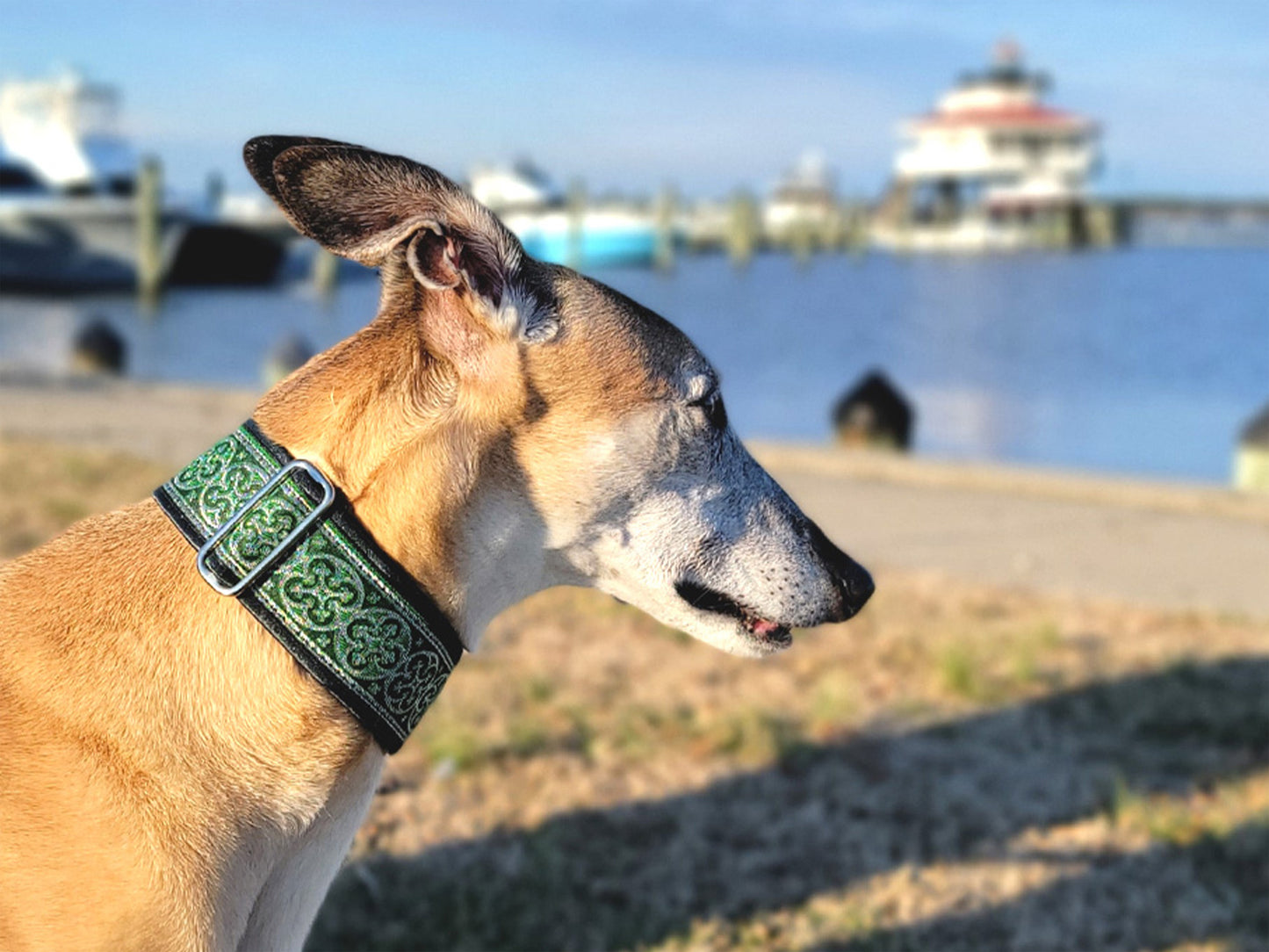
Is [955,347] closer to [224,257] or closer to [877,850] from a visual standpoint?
[224,257]

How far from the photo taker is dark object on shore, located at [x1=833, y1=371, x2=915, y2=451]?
41.2 ft

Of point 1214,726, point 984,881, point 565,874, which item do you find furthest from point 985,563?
point 565,874

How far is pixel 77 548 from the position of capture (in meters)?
2.40

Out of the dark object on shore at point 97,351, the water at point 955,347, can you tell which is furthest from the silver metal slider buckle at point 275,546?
the dark object on shore at point 97,351

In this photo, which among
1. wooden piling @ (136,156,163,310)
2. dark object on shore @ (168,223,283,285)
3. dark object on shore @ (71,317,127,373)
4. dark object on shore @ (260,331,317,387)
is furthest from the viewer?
dark object on shore @ (168,223,283,285)

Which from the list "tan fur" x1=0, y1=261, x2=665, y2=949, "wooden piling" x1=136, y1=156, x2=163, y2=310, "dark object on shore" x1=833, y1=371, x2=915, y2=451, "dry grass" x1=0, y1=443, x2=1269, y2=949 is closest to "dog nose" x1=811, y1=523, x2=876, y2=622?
"tan fur" x1=0, y1=261, x2=665, y2=949

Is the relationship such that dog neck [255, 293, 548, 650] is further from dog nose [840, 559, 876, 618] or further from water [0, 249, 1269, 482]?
water [0, 249, 1269, 482]

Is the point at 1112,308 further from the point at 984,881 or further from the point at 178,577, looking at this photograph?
the point at 178,577

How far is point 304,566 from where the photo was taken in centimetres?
218

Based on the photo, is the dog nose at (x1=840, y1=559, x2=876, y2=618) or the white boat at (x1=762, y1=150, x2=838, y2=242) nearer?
the dog nose at (x1=840, y1=559, x2=876, y2=618)

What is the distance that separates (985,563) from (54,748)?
6474mm

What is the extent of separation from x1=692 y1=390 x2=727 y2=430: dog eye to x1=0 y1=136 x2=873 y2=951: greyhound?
62 millimetres

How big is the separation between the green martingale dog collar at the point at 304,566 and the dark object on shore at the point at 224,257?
4190 centimetres

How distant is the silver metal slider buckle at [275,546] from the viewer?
7.09ft
